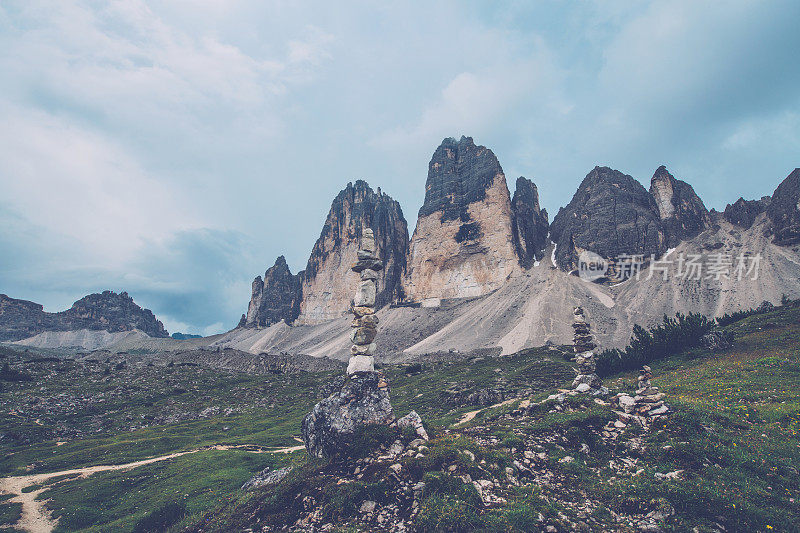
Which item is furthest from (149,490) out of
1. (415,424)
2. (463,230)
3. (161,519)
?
(463,230)

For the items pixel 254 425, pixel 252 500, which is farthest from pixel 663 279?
pixel 252 500

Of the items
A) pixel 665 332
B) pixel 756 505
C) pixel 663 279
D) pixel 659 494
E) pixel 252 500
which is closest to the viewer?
pixel 756 505

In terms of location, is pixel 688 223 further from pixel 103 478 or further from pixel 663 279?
pixel 103 478

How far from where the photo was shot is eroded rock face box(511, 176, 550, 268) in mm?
153750

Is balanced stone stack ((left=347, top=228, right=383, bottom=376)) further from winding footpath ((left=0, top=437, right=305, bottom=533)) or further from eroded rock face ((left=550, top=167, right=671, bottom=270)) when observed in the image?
eroded rock face ((left=550, top=167, right=671, bottom=270))

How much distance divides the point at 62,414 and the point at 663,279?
145 metres

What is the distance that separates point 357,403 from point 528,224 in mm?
163446

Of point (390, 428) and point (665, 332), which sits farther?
point (665, 332)

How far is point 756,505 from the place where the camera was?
353 inches

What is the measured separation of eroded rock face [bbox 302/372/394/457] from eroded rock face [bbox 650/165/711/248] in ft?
506

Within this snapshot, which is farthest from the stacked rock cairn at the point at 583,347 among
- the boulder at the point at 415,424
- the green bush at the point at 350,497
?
the green bush at the point at 350,497

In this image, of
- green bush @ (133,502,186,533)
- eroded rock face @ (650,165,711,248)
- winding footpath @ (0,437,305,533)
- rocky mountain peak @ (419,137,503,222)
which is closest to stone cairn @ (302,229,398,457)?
green bush @ (133,502,186,533)

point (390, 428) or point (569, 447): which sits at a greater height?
point (390, 428)

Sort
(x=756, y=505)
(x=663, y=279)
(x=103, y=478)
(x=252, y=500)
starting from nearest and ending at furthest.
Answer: (x=756, y=505)
(x=252, y=500)
(x=103, y=478)
(x=663, y=279)
